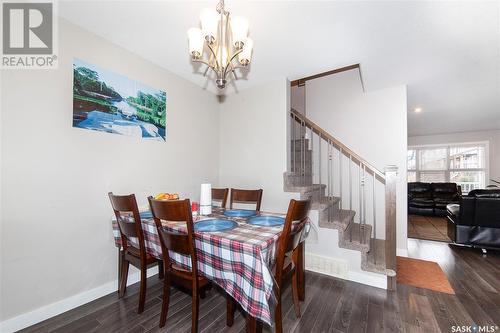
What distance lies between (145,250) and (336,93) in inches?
144

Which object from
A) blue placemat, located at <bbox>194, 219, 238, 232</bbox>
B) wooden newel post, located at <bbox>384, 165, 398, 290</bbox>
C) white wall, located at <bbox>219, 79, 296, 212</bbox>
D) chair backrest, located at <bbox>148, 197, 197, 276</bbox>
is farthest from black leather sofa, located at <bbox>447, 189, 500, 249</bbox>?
chair backrest, located at <bbox>148, 197, 197, 276</bbox>

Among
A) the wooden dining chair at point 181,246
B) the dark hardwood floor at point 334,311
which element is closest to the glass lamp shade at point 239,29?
the wooden dining chair at point 181,246

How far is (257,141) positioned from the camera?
121 inches

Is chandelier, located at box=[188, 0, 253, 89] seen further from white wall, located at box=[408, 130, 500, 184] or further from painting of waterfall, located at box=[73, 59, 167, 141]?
white wall, located at box=[408, 130, 500, 184]

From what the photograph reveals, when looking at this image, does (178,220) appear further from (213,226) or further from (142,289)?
(142,289)

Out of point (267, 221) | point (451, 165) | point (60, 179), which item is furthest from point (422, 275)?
point (451, 165)

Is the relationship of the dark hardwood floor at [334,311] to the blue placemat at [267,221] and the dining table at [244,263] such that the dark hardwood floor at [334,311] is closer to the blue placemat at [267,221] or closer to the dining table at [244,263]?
the dining table at [244,263]

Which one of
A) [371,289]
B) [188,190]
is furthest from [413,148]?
[188,190]

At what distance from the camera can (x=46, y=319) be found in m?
1.66

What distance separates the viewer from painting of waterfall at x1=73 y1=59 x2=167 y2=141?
1.90 m

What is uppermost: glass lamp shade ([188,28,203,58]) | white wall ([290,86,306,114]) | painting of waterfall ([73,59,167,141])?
white wall ([290,86,306,114])

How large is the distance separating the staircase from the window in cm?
509

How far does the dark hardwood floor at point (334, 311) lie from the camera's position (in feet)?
5.15

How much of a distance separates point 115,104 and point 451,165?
29.1ft
